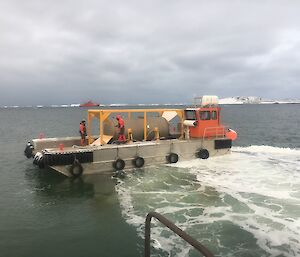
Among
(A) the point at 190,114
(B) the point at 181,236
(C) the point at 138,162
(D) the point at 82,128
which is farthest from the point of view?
(A) the point at 190,114

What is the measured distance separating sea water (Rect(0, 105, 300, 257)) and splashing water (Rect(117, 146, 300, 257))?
0.10 ft

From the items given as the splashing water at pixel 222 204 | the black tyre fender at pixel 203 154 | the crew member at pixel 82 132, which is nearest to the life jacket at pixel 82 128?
the crew member at pixel 82 132

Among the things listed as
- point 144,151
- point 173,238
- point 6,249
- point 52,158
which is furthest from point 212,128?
point 6,249

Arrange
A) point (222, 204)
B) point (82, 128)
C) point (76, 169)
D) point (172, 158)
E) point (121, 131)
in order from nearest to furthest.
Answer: point (222, 204)
point (76, 169)
point (121, 131)
point (172, 158)
point (82, 128)

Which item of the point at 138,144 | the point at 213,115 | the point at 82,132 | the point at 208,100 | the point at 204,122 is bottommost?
the point at 138,144

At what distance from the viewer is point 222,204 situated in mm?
12758

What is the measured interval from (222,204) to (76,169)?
7.89 m

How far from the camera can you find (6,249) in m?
9.59

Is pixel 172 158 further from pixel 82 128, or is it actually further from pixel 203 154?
pixel 82 128

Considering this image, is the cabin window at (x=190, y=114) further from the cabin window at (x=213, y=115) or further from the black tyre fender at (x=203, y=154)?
the black tyre fender at (x=203, y=154)

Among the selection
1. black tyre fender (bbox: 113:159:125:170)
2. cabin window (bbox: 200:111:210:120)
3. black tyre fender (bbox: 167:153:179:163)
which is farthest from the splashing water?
cabin window (bbox: 200:111:210:120)

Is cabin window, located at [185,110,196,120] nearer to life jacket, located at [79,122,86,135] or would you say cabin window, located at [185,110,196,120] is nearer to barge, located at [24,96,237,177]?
barge, located at [24,96,237,177]

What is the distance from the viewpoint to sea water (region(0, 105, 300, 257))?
9539 millimetres

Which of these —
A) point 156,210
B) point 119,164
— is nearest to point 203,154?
point 119,164
